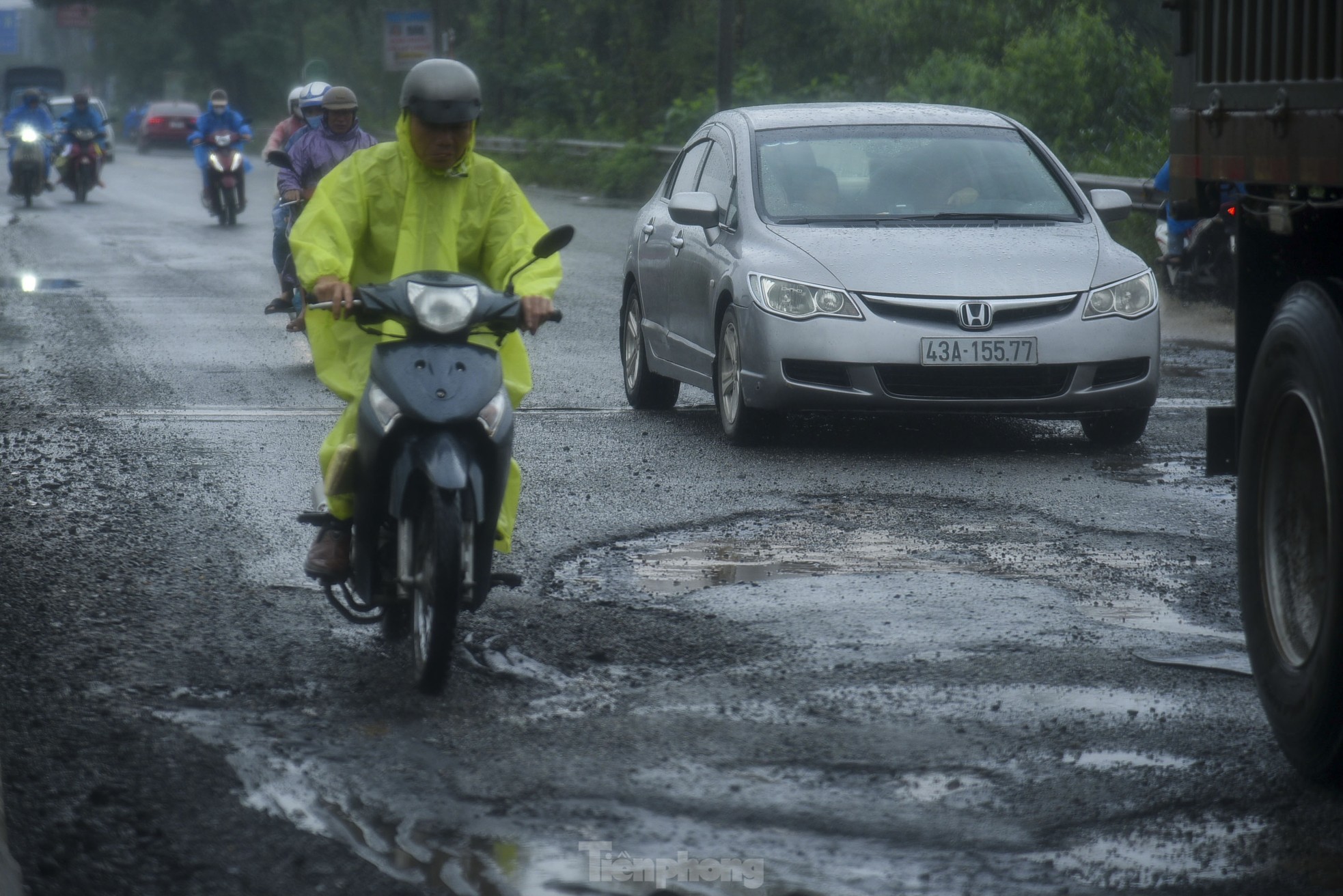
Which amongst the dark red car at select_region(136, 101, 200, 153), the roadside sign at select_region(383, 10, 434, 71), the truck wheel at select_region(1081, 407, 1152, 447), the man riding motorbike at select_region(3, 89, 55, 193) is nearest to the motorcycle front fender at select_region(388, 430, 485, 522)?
the truck wheel at select_region(1081, 407, 1152, 447)

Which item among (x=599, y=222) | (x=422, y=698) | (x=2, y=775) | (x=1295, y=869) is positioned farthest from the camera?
(x=599, y=222)

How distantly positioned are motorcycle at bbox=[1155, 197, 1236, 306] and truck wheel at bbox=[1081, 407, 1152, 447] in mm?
5907

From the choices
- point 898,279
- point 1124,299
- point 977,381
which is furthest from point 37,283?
point 1124,299

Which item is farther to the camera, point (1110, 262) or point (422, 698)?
point (1110, 262)

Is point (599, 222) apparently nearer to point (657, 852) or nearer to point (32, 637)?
point (32, 637)

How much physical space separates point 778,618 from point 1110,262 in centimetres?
410

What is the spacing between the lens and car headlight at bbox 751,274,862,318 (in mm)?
9258

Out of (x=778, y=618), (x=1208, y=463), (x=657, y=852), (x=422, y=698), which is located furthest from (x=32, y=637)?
(x=1208, y=463)

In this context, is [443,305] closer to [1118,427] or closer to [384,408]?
[384,408]

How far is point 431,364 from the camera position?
5328 millimetres

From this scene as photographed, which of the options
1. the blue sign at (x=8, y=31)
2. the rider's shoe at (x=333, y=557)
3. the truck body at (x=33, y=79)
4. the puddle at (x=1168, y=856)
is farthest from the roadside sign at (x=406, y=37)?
the blue sign at (x=8, y=31)

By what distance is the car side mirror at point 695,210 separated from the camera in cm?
984

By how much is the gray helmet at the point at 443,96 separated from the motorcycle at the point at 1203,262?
1066cm

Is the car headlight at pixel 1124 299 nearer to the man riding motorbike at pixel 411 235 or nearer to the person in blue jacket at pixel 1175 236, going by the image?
the man riding motorbike at pixel 411 235
